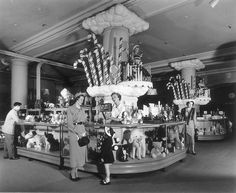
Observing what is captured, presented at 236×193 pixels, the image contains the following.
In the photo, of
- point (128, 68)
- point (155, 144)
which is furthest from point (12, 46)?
point (155, 144)

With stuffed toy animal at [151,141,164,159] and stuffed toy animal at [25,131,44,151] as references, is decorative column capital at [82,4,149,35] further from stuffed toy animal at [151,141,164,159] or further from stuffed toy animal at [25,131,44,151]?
stuffed toy animal at [25,131,44,151]

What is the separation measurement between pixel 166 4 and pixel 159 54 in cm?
474

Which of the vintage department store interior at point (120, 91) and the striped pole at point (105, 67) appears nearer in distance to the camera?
the vintage department store interior at point (120, 91)

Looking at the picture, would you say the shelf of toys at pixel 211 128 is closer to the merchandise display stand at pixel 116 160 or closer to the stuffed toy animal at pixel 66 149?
the merchandise display stand at pixel 116 160

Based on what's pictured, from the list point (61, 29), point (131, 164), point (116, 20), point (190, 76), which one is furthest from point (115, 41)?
point (190, 76)

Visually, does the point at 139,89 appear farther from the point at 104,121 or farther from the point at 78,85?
the point at 78,85

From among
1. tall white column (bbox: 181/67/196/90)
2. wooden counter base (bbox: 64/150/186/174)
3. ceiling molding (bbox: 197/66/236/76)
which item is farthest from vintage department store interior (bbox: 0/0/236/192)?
ceiling molding (bbox: 197/66/236/76)

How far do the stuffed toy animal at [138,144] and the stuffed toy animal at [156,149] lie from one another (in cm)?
20

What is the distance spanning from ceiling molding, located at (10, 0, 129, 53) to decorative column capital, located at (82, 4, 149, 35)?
0.15m

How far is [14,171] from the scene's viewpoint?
4660 mm

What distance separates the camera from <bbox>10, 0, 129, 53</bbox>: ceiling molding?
5.57 metres

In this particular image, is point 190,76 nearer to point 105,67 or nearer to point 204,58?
point 204,58

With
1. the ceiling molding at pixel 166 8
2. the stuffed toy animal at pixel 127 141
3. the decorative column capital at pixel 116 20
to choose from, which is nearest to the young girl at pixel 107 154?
the stuffed toy animal at pixel 127 141

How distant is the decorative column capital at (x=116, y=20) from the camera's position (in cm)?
536
